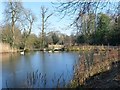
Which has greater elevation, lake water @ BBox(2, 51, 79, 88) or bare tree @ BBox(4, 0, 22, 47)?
bare tree @ BBox(4, 0, 22, 47)

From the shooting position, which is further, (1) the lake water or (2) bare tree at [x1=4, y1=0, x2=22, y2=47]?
(2) bare tree at [x1=4, y1=0, x2=22, y2=47]

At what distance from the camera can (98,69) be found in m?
9.42

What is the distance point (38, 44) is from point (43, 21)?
3522 mm

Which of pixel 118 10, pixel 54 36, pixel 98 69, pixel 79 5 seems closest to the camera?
pixel 79 5

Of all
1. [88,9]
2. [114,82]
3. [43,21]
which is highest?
[43,21]

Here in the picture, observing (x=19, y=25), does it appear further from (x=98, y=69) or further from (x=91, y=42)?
(x=98, y=69)

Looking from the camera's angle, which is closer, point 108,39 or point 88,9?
point 88,9

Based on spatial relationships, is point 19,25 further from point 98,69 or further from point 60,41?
point 98,69

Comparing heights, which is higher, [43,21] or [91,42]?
[43,21]

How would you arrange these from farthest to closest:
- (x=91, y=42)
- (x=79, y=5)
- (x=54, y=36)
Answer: (x=54, y=36), (x=91, y=42), (x=79, y=5)

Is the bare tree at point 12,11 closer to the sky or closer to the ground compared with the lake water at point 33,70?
closer to the sky

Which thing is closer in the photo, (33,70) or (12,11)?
(33,70)

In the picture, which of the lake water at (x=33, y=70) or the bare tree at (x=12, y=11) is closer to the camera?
the lake water at (x=33, y=70)

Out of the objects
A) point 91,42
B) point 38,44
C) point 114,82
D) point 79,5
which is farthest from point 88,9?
point 38,44
